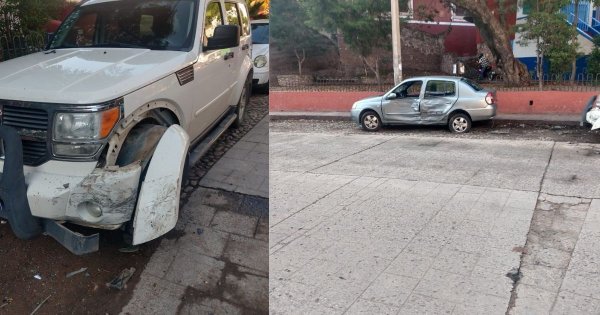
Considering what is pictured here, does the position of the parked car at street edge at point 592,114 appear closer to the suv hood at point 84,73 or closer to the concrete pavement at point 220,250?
the concrete pavement at point 220,250

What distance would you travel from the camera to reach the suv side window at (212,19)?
3.39 feet

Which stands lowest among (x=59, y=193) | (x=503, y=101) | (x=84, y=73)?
(x=59, y=193)

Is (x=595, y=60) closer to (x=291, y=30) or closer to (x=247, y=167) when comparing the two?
(x=291, y=30)

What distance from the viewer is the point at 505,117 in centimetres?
124

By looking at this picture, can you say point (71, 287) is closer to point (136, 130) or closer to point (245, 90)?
point (136, 130)

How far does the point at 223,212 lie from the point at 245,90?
31cm

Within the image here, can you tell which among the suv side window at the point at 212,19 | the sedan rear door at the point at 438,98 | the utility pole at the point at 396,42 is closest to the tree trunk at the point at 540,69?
the sedan rear door at the point at 438,98

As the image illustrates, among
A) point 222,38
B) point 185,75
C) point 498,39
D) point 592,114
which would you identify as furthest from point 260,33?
point 592,114

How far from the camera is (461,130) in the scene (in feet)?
4.18

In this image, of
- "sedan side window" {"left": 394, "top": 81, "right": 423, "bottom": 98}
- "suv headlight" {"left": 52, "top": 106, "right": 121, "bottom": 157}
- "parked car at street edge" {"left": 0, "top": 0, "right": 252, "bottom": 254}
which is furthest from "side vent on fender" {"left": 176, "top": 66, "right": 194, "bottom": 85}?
"sedan side window" {"left": 394, "top": 81, "right": 423, "bottom": 98}

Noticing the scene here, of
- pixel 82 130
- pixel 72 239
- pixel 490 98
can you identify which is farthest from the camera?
pixel 490 98

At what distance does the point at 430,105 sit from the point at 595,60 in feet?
1.37

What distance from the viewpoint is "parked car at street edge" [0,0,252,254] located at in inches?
31.7

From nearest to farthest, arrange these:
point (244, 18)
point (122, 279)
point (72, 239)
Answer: point (72, 239) < point (122, 279) < point (244, 18)
